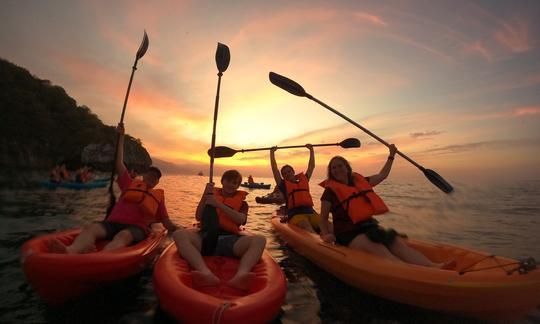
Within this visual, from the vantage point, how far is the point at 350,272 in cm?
434

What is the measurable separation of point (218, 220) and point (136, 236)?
63.6 inches

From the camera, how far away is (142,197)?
509 centimetres

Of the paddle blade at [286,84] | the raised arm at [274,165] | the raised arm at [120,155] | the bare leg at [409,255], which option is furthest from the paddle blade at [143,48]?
the bare leg at [409,255]

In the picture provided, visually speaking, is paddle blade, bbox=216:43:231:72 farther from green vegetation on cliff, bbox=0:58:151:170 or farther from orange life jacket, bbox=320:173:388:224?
green vegetation on cliff, bbox=0:58:151:170

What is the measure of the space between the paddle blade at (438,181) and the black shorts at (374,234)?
8.76 feet

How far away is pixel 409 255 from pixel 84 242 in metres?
4.50

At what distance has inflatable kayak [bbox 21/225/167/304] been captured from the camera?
10.8 feet

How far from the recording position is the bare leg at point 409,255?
4164mm

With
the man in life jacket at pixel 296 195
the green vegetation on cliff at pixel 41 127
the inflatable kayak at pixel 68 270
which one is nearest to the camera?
the inflatable kayak at pixel 68 270

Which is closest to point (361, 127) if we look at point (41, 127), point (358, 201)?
point (358, 201)

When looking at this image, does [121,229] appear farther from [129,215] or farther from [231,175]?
[231,175]

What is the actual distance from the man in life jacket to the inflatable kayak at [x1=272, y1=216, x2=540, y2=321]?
2.68 meters

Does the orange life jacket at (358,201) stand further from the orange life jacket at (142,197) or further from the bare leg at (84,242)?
the bare leg at (84,242)

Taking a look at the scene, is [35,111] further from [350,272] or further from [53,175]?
[350,272]
